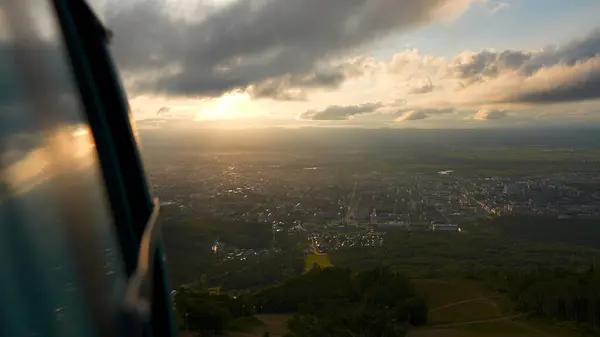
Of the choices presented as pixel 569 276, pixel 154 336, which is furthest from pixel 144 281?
pixel 569 276

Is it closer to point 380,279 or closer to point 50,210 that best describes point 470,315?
point 380,279

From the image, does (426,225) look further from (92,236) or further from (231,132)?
(231,132)

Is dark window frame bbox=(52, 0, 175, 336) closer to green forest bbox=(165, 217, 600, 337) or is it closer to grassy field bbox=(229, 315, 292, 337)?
green forest bbox=(165, 217, 600, 337)

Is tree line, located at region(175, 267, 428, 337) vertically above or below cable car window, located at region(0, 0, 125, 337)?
below

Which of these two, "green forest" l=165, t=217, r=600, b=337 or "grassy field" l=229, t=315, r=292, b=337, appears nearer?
"green forest" l=165, t=217, r=600, b=337

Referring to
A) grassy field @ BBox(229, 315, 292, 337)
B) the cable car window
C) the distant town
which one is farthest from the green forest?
the cable car window

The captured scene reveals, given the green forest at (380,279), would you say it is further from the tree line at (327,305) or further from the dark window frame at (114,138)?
the dark window frame at (114,138)

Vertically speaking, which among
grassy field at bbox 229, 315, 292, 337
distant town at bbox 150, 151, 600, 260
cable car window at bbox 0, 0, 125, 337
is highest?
cable car window at bbox 0, 0, 125, 337
